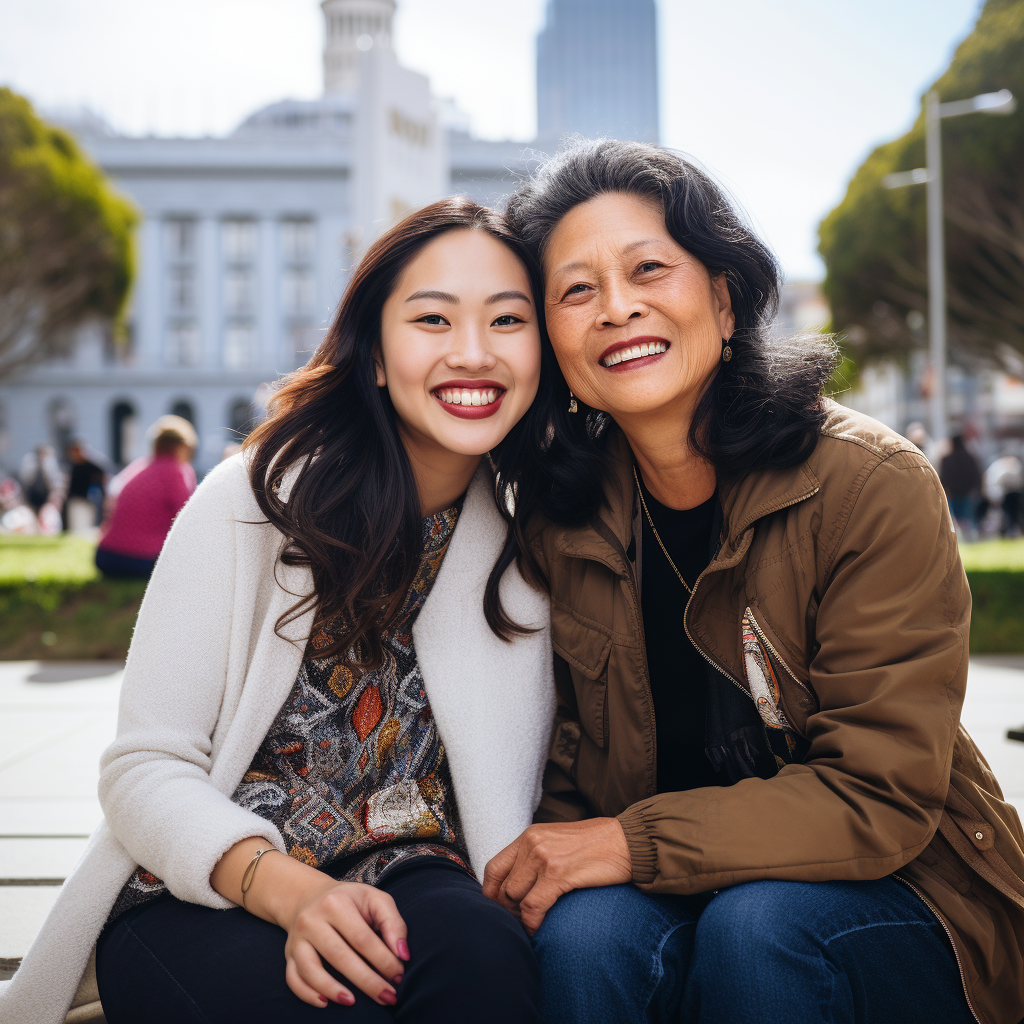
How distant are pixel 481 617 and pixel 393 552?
25 centimetres

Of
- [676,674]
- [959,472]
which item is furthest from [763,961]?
[959,472]

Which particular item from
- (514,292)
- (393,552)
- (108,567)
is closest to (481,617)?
(393,552)

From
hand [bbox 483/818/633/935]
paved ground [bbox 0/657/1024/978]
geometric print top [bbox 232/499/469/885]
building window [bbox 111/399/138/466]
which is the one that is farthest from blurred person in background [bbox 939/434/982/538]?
building window [bbox 111/399/138/466]

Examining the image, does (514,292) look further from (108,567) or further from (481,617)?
(108,567)

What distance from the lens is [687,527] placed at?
2090 millimetres

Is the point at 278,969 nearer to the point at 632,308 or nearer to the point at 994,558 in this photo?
the point at 632,308

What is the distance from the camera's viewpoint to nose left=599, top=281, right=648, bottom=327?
6.56 ft

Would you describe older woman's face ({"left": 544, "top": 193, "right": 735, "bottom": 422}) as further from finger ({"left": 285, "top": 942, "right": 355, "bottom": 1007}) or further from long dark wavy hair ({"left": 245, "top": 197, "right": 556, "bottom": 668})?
finger ({"left": 285, "top": 942, "right": 355, "bottom": 1007})

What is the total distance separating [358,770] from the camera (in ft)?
6.31

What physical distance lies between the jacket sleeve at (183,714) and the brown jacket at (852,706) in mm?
733

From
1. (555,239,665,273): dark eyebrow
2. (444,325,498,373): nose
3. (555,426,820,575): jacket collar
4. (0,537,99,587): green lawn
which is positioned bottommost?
(0,537,99,587): green lawn

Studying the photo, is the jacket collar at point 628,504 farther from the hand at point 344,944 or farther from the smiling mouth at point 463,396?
the hand at point 344,944

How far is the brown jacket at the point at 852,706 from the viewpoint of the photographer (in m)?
1.60

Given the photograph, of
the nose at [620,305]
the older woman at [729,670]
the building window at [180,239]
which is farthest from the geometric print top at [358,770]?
the building window at [180,239]
